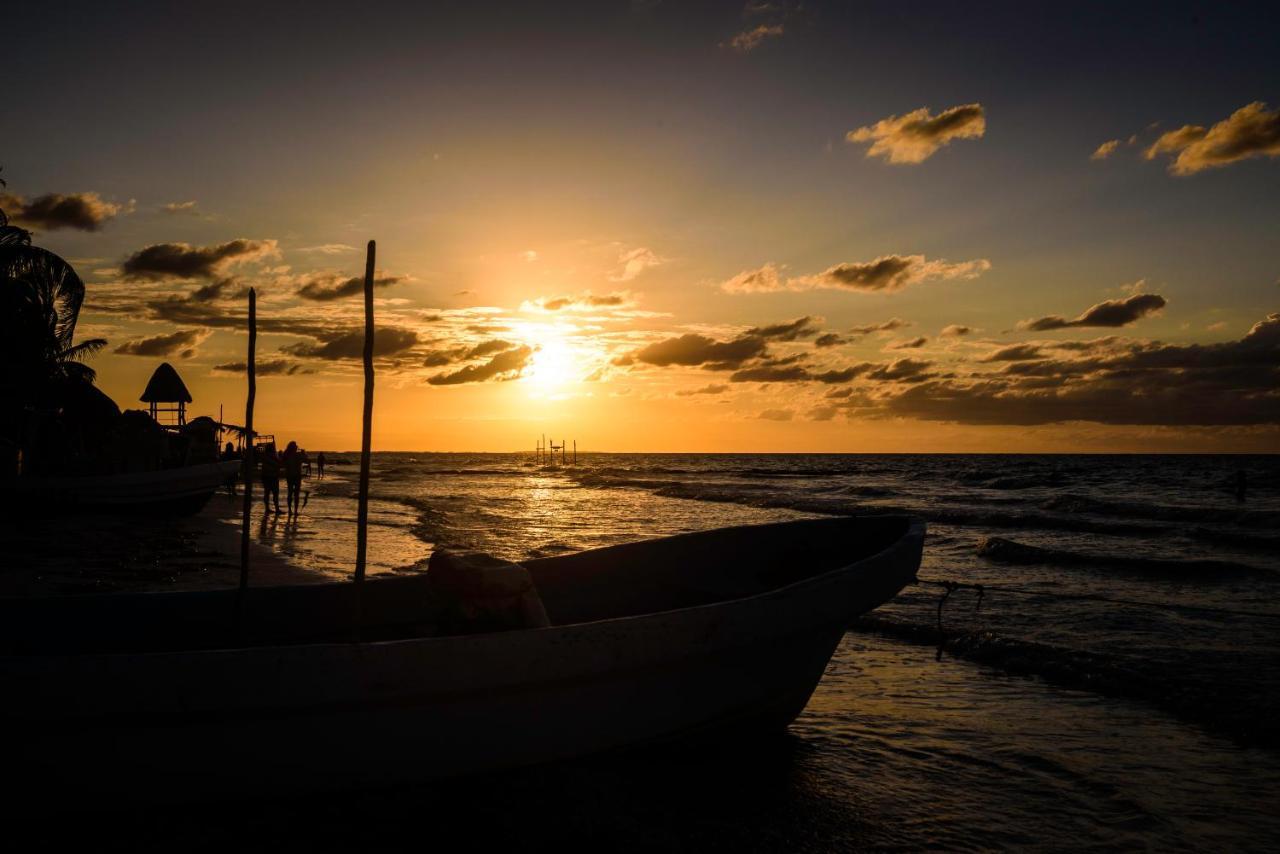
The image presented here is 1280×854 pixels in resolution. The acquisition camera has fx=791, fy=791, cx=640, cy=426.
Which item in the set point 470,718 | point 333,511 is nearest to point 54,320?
point 333,511

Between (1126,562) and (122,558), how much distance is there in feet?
66.2

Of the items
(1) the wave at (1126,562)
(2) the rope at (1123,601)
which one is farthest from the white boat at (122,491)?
(1) the wave at (1126,562)

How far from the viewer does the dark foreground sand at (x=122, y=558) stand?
11.3 meters

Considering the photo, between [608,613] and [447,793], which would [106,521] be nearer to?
[608,613]

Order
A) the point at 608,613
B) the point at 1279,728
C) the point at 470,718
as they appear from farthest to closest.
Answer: the point at 608,613, the point at 1279,728, the point at 470,718

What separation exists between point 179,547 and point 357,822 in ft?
45.9

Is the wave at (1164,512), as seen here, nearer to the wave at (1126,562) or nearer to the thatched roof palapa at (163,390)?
the wave at (1126,562)

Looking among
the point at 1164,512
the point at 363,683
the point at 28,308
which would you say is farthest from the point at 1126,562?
the point at 28,308

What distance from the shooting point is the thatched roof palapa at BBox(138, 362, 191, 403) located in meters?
36.6

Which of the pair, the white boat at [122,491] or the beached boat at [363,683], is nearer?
the beached boat at [363,683]

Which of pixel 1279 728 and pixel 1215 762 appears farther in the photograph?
pixel 1279 728

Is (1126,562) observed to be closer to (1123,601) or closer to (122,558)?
(1123,601)

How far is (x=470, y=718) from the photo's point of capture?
436cm

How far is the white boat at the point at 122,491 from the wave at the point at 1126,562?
2213cm
